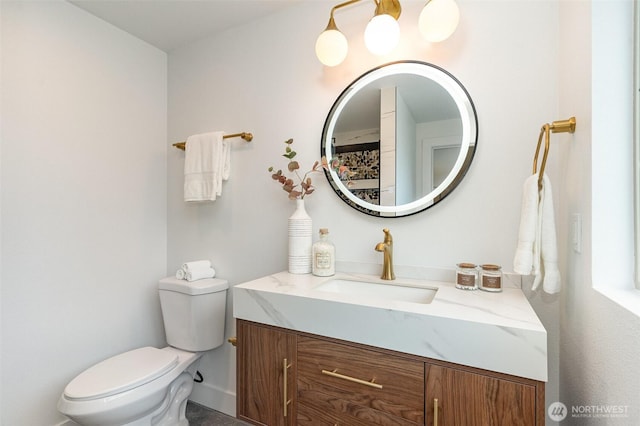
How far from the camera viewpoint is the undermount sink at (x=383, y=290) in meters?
1.19

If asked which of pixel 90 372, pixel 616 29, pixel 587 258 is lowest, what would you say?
pixel 90 372

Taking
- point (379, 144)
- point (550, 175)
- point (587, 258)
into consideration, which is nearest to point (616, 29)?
point (550, 175)

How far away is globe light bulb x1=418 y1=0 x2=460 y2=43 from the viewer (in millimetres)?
1137

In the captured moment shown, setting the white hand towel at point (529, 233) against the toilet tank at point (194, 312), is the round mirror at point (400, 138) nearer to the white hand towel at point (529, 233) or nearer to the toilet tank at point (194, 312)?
the white hand towel at point (529, 233)

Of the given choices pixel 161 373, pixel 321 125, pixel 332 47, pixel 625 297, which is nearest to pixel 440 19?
pixel 332 47

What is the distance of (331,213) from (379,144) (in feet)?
1.33

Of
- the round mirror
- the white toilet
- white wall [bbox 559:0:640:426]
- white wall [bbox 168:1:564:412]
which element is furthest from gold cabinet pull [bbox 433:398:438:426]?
the white toilet

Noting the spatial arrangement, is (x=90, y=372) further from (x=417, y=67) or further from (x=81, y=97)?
(x=417, y=67)

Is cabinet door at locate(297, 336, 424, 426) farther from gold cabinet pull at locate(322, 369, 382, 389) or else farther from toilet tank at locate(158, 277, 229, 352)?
toilet tank at locate(158, 277, 229, 352)

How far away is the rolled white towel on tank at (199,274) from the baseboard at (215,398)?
70cm

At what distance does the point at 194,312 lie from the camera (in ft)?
5.41

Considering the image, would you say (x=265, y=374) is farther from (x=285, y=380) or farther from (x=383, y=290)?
(x=383, y=290)

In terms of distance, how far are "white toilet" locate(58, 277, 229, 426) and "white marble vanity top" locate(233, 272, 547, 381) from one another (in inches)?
25.3

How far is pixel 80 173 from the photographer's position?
162 centimetres
